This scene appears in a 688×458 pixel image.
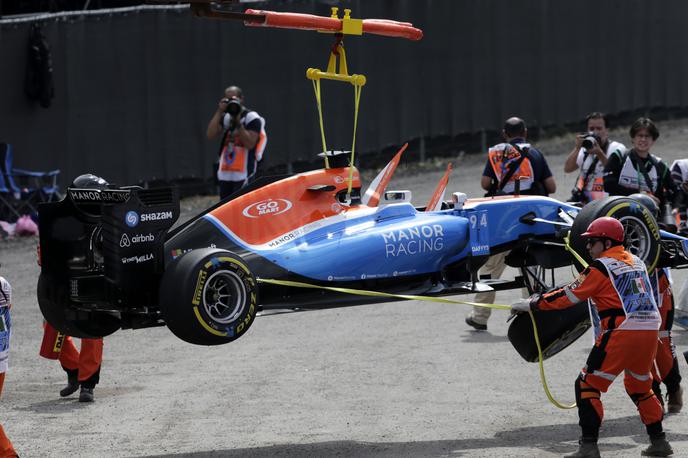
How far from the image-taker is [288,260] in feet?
→ 33.1

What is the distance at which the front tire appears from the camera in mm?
9156

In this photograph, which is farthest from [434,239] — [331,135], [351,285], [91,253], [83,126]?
[331,135]

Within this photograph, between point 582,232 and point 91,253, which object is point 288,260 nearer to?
point 91,253

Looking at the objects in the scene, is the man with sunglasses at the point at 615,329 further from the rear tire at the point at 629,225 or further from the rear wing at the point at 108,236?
the rear wing at the point at 108,236

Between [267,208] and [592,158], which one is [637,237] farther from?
[592,158]

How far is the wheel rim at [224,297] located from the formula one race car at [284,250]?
0.4 inches

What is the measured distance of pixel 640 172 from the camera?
43.9ft

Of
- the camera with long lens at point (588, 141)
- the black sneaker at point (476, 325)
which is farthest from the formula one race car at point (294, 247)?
the black sneaker at point (476, 325)

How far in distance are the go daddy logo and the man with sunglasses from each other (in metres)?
2.26

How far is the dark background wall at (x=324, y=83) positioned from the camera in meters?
20.5

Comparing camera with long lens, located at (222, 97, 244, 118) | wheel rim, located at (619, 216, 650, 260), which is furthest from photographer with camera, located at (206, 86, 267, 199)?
wheel rim, located at (619, 216, 650, 260)

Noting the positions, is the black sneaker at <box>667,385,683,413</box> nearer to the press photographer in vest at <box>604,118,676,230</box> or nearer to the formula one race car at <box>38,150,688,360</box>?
the formula one race car at <box>38,150,688,360</box>

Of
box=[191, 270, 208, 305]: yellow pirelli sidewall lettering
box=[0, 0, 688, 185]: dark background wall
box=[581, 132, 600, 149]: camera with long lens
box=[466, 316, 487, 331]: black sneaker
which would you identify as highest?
box=[191, 270, 208, 305]: yellow pirelli sidewall lettering

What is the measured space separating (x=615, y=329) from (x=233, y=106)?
8.54 metres
